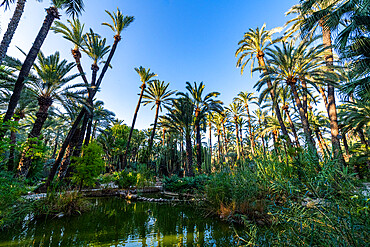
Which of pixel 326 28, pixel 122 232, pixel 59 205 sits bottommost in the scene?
pixel 122 232

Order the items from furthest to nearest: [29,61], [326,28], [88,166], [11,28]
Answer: [88,166], [326,28], [29,61], [11,28]

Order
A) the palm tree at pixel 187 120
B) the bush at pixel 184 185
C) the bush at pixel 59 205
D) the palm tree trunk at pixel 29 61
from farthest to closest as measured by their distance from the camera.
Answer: the palm tree at pixel 187 120
the bush at pixel 184 185
the palm tree trunk at pixel 29 61
the bush at pixel 59 205

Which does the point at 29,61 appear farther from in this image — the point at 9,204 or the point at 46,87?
the point at 9,204

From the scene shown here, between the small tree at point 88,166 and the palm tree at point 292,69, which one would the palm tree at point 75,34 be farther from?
the palm tree at point 292,69

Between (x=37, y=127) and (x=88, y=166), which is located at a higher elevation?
(x=37, y=127)

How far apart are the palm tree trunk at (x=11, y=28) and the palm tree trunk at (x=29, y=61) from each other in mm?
1094

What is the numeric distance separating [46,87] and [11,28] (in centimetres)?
554

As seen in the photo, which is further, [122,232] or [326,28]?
[326,28]

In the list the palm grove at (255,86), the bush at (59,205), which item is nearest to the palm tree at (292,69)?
the palm grove at (255,86)

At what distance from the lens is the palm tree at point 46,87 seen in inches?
476

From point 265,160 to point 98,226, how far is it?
570 centimetres

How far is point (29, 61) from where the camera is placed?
29.2 feet

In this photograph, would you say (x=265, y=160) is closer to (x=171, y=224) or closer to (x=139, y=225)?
(x=171, y=224)

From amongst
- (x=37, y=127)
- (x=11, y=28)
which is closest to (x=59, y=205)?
(x=11, y=28)
